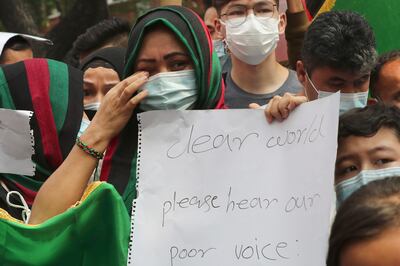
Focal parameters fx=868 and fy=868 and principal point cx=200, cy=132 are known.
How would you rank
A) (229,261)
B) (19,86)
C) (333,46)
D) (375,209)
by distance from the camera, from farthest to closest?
(333,46) < (19,86) < (229,261) < (375,209)

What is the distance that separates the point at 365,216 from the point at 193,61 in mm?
1251

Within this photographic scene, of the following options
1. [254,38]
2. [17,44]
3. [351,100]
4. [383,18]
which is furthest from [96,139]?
[383,18]

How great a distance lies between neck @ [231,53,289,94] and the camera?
3.88 metres

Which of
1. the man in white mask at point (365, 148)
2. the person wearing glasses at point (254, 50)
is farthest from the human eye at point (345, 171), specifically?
the person wearing glasses at point (254, 50)

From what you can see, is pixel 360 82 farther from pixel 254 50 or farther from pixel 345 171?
pixel 254 50

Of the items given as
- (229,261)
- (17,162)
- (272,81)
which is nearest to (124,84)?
(17,162)

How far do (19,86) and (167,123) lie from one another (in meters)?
0.70

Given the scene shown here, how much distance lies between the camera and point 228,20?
13.3ft

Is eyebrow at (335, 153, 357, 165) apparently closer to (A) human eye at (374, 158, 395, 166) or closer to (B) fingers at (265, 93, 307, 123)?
(A) human eye at (374, 158, 395, 166)

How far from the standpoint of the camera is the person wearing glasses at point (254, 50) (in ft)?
12.7

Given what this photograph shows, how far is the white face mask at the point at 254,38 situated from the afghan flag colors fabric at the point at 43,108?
3.91 ft

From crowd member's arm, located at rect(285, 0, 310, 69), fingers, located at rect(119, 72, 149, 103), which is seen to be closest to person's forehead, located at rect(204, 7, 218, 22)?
crowd member's arm, located at rect(285, 0, 310, 69)

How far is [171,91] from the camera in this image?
2.55 metres

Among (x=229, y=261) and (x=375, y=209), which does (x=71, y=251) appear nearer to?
(x=229, y=261)
